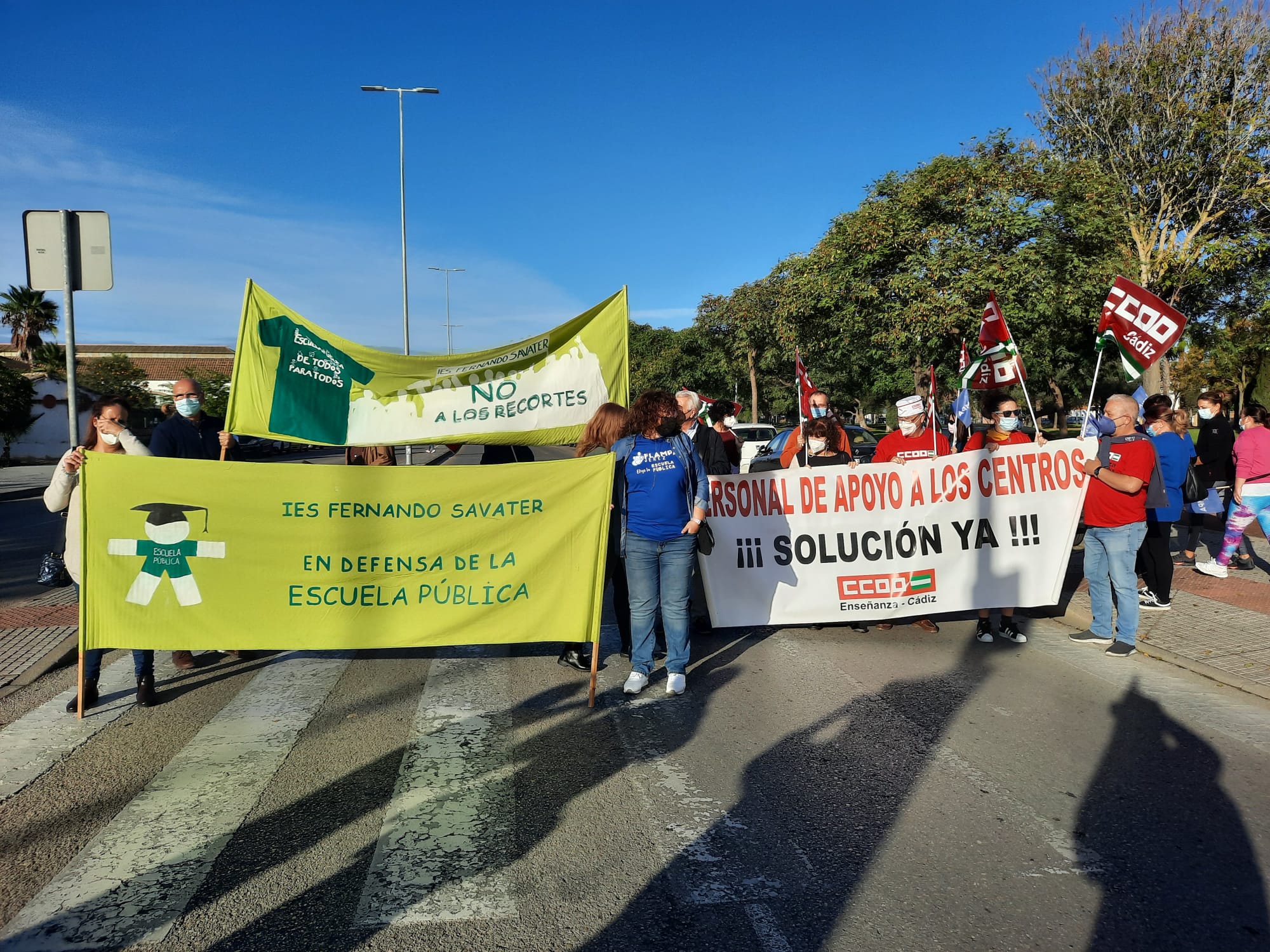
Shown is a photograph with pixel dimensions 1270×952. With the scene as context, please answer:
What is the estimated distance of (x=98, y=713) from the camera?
5.23m

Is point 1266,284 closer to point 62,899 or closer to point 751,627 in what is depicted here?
point 751,627

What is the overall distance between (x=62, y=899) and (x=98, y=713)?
238cm

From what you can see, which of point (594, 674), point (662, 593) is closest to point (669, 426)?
point (662, 593)

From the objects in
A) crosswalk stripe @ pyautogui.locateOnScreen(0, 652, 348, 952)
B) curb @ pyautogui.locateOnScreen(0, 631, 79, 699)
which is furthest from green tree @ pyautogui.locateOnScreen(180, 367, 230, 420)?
crosswalk stripe @ pyautogui.locateOnScreen(0, 652, 348, 952)

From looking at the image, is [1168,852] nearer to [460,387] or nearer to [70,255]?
[460,387]

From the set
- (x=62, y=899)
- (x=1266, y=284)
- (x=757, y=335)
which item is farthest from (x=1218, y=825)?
(x=757, y=335)

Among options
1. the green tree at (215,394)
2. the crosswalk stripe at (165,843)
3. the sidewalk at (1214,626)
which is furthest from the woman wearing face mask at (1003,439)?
the green tree at (215,394)

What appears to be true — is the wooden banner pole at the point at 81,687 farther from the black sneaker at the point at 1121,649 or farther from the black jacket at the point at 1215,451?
the black jacket at the point at 1215,451

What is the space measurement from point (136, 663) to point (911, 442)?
19.6 ft

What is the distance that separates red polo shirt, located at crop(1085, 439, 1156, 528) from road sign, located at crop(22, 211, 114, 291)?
7.98 meters

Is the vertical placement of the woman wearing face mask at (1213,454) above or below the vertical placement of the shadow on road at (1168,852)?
above

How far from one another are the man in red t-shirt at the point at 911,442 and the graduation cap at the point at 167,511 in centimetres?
514

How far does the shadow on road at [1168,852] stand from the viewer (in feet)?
9.62

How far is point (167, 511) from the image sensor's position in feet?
17.5
